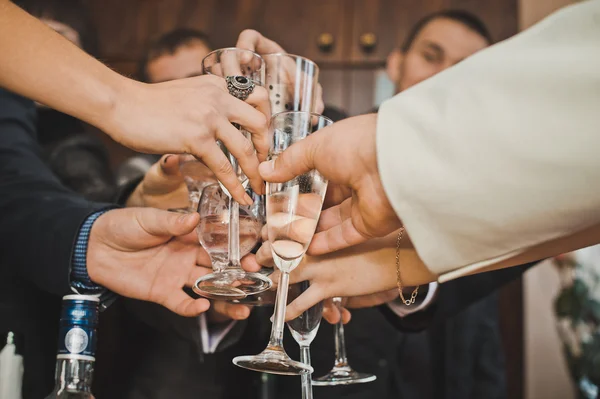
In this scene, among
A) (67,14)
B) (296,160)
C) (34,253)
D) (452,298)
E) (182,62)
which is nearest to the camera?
(296,160)

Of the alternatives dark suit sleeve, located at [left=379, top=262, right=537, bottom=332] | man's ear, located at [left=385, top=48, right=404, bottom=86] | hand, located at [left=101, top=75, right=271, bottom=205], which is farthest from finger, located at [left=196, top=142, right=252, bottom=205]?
man's ear, located at [left=385, top=48, right=404, bottom=86]

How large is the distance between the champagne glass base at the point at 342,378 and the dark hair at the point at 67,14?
1.45 meters

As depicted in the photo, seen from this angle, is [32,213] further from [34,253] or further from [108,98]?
[108,98]

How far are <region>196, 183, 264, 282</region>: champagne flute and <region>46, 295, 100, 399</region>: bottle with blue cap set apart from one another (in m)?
0.19

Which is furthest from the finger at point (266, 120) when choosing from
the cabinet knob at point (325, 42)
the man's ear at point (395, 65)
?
the cabinet knob at point (325, 42)

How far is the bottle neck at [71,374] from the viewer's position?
783 millimetres

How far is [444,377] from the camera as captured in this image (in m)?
1.82

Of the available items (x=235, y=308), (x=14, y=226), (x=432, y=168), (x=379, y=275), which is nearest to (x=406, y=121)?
(x=432, y=168)

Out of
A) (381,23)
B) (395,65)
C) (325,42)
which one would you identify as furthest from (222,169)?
(381,23)

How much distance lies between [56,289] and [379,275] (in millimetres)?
566

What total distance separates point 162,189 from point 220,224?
394mm

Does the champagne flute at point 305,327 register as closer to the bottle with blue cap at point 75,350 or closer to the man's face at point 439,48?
the bottle with blue cap at point 75,350

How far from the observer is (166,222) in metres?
0.92

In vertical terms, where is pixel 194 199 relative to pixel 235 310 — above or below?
above
